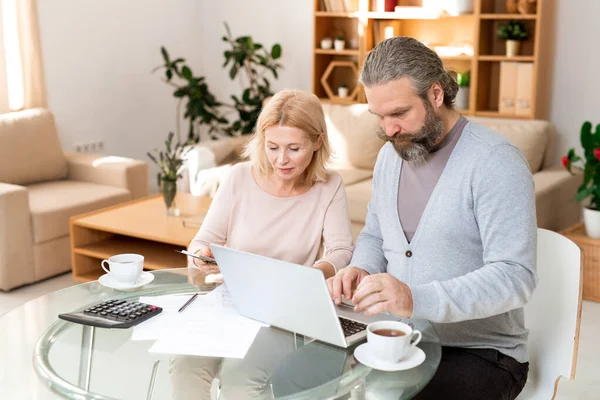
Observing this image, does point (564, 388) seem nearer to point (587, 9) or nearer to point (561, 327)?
point (561, 327)

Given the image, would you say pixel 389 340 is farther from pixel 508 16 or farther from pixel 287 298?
pixel 508 16

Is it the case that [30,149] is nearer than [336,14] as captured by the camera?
Yes

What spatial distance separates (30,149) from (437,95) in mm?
3325

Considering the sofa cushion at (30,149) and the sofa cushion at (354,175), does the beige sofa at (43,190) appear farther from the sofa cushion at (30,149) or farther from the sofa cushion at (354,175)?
the sofa cushion at (354,175)

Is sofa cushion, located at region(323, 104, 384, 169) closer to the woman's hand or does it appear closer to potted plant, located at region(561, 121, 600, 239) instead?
potted plant, located at region(561, 121, 600, 239)

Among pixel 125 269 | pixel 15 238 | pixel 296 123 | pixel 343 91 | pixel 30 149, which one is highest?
pixel 296 123

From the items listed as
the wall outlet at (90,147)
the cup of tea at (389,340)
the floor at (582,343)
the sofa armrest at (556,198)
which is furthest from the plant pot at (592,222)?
the wall outlet at (90,147)

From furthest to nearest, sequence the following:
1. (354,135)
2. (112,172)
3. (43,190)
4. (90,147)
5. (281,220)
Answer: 1. (90,147)
2. (354,135)
3. (112,172)
4. (43,190)
5. (281,220)

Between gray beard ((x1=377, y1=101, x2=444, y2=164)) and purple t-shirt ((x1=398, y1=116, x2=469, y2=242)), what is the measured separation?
0.09 ft

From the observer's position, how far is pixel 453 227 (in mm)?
1768

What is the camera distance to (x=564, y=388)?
2893 mm

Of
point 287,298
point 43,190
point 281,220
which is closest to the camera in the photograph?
point 287,298

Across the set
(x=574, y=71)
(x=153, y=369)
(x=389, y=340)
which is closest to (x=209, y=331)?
(x=153, y=369)

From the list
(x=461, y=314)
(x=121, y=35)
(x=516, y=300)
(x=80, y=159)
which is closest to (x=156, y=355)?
(x=461, y=314)
